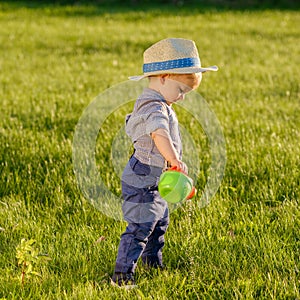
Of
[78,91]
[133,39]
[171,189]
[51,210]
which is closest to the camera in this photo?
[171,189]

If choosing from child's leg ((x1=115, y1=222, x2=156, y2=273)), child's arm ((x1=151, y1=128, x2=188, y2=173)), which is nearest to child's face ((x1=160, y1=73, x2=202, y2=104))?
child's arm ((x1=151, y1=128, x2=188, y2=173))

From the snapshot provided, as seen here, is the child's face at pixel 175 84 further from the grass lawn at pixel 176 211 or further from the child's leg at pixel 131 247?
the grass lawn at pixel 176 211

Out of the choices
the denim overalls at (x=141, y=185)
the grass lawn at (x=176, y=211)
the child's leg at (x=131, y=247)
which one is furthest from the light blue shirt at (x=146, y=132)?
the grass lawn at (x=176, y=211)

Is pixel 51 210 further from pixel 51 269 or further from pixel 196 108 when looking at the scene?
pixel 196 108

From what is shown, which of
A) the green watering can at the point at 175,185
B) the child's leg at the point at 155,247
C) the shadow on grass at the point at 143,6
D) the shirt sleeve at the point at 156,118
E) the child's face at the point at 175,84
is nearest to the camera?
the green watering can at the point at 175,185

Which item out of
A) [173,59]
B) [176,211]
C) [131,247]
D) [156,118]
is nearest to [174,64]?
[173,59]

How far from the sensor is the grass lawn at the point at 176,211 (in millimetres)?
3209

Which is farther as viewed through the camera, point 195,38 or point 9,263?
point 195,38

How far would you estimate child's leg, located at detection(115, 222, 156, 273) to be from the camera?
10.5 ft

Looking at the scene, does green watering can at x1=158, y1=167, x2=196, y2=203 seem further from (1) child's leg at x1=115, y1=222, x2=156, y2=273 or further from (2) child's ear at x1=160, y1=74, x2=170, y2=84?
(2) child's ear at x1=160, y1=74, x2=170, y2=84

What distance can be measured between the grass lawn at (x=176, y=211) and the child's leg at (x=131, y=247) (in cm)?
12

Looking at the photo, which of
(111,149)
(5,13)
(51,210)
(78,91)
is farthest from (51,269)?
(5,13)

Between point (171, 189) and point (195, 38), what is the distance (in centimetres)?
1007

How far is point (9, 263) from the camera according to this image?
3428mm
